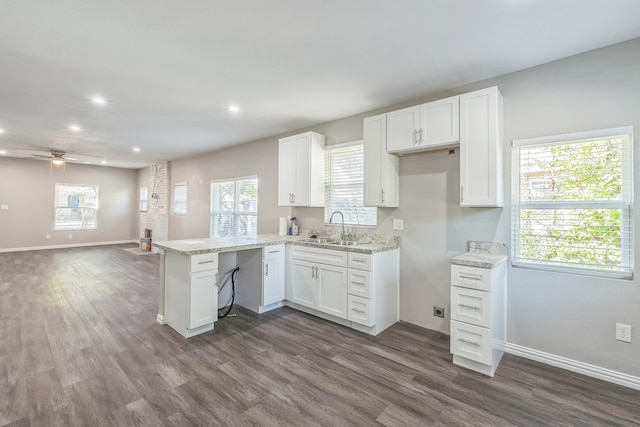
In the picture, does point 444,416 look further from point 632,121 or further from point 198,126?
point 198,126

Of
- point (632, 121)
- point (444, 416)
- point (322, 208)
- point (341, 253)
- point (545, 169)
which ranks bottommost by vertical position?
point (444, 416)

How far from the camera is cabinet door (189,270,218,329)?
9.77 feet

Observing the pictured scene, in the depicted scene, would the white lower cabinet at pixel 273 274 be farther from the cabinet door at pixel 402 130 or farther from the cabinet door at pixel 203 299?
the cabinet door at pixel 402 130

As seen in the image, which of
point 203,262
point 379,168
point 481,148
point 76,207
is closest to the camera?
point 481,148

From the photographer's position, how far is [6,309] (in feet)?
12.1

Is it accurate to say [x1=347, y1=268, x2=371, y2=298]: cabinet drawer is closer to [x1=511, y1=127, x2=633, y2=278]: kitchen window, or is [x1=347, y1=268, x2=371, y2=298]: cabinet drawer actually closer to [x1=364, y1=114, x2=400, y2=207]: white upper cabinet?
[x1=364, y1=114, x2=400, y2=207]: white upper cabinet

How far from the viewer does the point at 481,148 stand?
2697 millimetres

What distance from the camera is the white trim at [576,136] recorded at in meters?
2.29

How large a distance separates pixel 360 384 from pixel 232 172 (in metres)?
4.81

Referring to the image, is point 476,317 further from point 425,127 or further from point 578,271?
point 425,127

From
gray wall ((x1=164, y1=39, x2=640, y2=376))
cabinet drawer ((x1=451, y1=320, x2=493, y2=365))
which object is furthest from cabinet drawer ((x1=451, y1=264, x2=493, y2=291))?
gray wall ((x1=164, y1=39, x2=640, y2=376))

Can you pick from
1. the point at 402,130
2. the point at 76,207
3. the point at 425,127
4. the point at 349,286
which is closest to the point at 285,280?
the point at 349,286

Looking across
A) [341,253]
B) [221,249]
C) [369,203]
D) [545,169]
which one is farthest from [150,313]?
[545,169]

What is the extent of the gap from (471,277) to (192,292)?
103 inches
